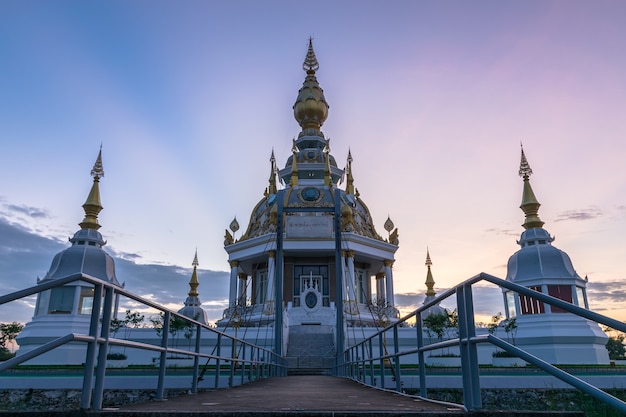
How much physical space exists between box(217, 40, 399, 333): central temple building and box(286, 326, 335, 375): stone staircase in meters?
0.60

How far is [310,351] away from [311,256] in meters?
11.0

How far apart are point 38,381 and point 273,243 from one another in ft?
66.2

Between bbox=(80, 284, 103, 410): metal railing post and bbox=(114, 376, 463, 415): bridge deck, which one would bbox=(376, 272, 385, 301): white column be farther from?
bbox=(80, 284, 103, 410): metal railing post

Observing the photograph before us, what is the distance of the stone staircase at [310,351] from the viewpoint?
21672mm

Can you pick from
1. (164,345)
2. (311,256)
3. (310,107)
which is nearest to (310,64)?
(310,107)

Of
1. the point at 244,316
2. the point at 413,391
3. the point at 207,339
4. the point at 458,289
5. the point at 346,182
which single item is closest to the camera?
the point at 458,289

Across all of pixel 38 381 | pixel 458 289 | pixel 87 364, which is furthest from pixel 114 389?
pixel 458 289

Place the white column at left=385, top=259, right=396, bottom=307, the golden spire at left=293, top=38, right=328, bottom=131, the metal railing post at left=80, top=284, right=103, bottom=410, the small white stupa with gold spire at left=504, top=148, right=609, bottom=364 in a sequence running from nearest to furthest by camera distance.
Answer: the metal railing post at left=80, top=284, right=103, bottom=410
the small white stupa with gold spire at left=504, top=148, right=609, bottom=364
the white column at left=385, top=259, right=396, bottom=307
the golden spire at left=293, top=38, right=328, bottom=131

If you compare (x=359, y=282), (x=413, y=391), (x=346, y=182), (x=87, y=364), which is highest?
(x=346, y=182)

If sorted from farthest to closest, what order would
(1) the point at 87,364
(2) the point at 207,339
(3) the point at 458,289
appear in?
(2) the point at 207,339 → (3) the point at 458,289 → (1) the point at 87,364

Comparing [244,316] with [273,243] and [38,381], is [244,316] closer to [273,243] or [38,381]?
[273,243]

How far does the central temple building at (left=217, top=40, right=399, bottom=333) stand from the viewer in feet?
105

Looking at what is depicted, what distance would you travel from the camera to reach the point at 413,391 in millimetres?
13359

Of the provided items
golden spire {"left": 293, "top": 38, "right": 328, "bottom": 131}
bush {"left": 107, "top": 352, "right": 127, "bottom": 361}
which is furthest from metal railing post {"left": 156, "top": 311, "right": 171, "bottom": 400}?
golden spire {"left": 293, "top": 38, "right": 328, "bottom": 131}
